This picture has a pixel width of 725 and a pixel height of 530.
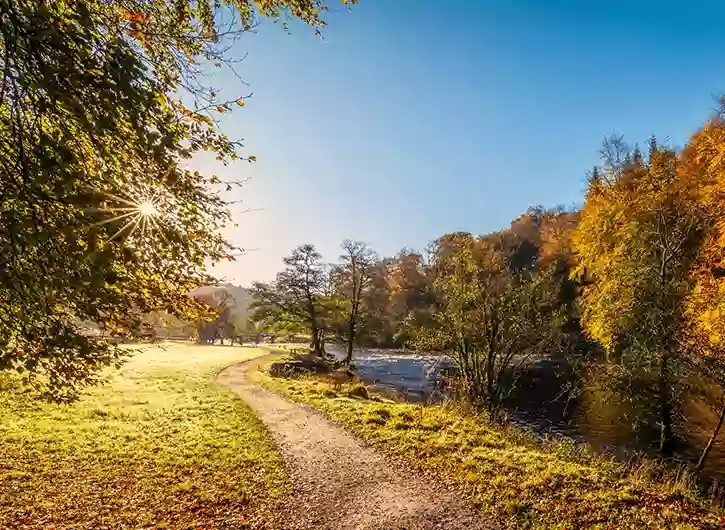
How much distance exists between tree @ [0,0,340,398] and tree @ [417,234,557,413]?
1192cm

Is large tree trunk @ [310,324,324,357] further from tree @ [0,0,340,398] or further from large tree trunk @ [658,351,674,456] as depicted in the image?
tree @ [0,0,340,398]

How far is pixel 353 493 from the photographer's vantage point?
9.59m

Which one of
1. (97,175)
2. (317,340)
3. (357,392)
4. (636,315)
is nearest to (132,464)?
(97,175)

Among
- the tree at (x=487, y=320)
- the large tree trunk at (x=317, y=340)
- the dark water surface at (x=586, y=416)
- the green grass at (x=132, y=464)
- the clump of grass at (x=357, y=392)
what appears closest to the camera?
the green grass at (x=132, y=464)

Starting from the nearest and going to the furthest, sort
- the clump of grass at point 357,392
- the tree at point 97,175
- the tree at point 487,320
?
the tree at point 97,175
the tree at point 487,320
the clump of grass at point 357,392

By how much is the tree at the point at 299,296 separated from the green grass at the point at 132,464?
73.5 ft

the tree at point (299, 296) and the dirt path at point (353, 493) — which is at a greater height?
the tree at point (299, 296)

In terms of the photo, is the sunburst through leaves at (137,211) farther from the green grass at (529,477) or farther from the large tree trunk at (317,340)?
the large tree trunk at (317,340)

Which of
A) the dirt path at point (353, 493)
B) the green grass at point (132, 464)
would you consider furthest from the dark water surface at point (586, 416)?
the green grass at point (132, 464)

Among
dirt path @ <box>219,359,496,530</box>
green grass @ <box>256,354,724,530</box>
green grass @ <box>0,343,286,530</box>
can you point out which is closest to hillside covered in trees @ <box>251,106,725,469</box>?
green grass @ <box>256,354,724,530</box>

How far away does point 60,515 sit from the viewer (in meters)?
8.06

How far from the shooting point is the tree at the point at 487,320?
16625 millimetres

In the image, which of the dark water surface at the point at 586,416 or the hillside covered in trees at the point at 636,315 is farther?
the dark water surface at the point at 586,416

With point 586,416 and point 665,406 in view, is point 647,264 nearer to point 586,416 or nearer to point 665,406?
point 665,406
